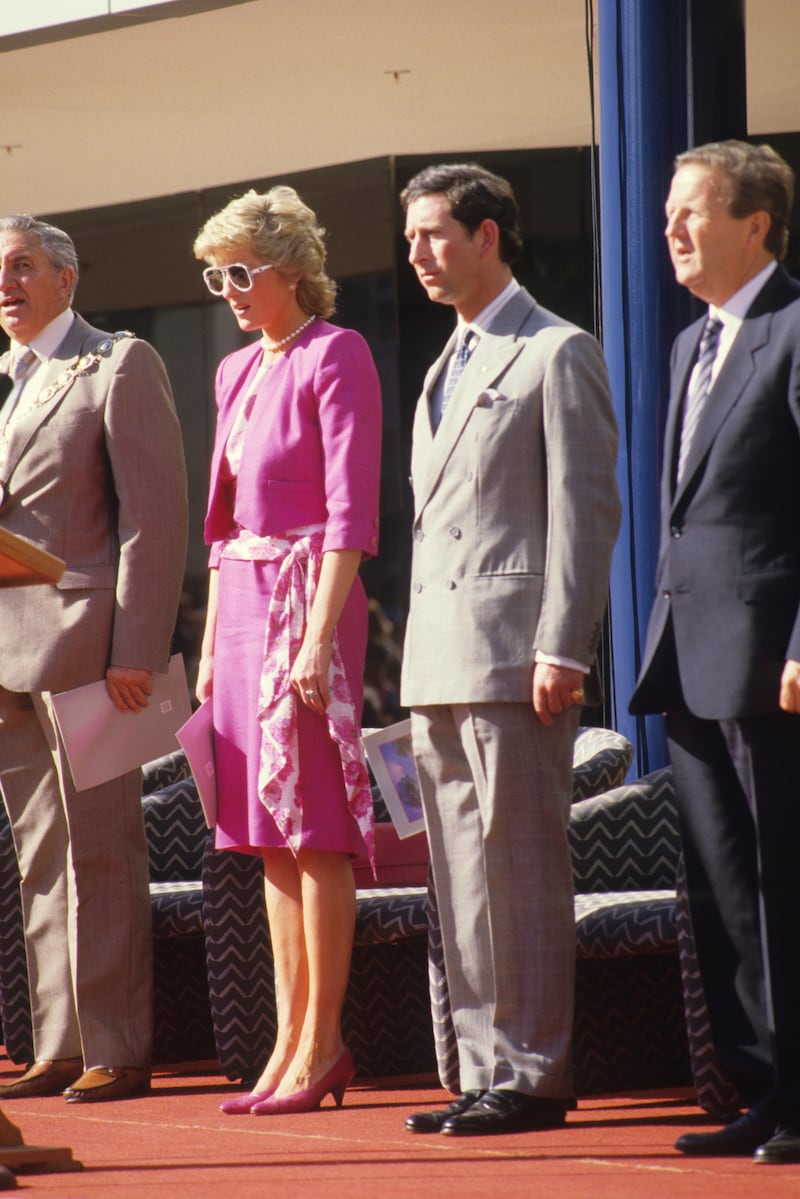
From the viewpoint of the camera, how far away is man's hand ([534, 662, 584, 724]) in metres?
3.22

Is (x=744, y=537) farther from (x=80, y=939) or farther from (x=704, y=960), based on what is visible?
(x=80, y=939)

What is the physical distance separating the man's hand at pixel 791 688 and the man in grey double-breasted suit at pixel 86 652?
162cm

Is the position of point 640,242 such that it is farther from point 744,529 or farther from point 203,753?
point 744,529

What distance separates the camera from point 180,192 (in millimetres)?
10656

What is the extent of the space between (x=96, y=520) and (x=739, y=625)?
166 centimetres

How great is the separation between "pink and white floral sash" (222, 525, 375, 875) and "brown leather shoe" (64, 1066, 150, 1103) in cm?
71

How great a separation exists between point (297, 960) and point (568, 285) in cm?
654

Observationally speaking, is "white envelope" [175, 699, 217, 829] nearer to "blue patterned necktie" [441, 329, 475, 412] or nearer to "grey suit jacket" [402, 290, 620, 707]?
"grey suit jacket" [402, 290, 620, 707]

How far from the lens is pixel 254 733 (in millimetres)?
3785

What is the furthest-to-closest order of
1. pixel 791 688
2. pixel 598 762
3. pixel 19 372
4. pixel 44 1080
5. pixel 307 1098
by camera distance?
pixel 598 762, pixel 19 372, pixel 44 1080, pixel 307 1098, pixel 791 688

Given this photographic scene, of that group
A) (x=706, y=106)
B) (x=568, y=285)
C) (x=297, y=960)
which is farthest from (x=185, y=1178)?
(x=568, y=285)

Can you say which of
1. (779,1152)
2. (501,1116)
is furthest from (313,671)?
(779,1152)

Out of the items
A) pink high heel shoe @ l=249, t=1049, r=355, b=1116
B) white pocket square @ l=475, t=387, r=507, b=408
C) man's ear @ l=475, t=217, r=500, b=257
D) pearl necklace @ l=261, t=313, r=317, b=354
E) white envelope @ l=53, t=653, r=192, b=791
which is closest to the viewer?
white pocket square @ l=475, t=387, r=507, b=408

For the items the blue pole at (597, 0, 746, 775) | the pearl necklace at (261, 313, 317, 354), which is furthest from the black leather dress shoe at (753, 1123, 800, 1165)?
the blue pole at (597, 0, 746, 775)
